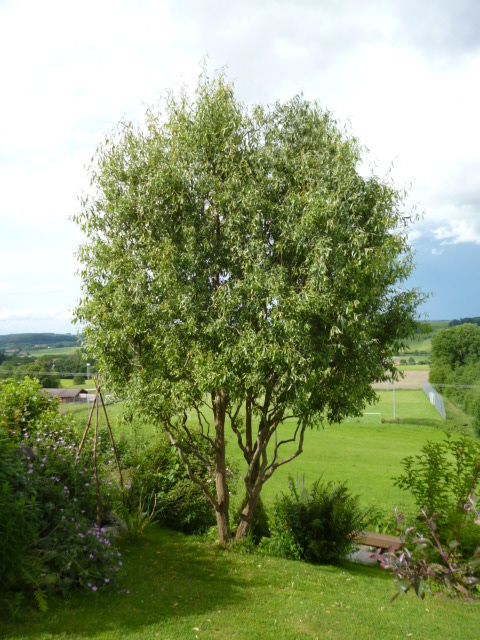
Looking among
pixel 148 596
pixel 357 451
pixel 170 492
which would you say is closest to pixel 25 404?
pixel 170 492

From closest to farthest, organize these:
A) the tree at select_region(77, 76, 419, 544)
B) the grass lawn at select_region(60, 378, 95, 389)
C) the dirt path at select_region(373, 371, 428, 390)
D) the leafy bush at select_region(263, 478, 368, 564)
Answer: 1. the tree at select_region(77, 76, 419, 544)
2. the leafy bush at select_region(263, 478, 368, 564)
3. the grass lawn at select_region(60, 378, 95, 389)
4. the dirt path at select_region(373, 371, 428, 390)

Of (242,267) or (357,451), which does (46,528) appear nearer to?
(242,267)

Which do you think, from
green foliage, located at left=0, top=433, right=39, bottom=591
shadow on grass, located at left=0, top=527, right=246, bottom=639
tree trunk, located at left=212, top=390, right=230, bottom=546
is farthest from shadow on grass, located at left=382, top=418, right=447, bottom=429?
green foliage, located at left=0, top=433, right=39, bottom=591

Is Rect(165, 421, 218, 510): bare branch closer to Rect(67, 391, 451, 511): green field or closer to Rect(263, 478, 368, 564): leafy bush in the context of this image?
Rect(67, 391, 451, 511): green field

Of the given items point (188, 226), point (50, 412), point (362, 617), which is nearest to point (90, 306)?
point (188, 226)

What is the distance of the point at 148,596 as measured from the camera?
8.27 metres

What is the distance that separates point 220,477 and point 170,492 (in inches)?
62.5

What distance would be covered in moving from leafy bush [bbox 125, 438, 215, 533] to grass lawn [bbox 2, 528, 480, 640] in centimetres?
182

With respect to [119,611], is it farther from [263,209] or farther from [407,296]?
[407,296]

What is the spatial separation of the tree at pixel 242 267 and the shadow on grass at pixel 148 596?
1.48 meters

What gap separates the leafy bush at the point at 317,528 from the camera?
37.8 feet

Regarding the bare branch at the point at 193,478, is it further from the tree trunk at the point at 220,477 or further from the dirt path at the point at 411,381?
the dirt path at the point at 411,381

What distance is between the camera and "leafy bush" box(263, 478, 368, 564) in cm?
1152

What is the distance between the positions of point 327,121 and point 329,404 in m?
5.38
